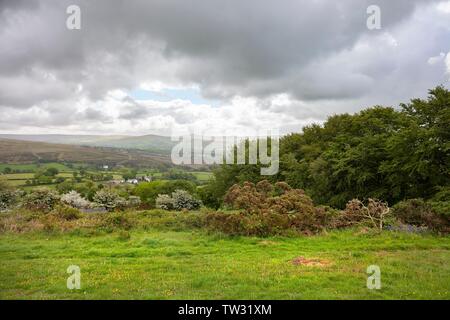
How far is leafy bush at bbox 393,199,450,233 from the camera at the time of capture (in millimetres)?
16828

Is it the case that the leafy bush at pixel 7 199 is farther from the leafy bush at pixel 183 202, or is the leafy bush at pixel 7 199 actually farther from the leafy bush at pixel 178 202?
the leafy bush at pixel 183 202

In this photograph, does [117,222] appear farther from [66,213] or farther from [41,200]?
[41,200]

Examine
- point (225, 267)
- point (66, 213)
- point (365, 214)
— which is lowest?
point (66, 213)

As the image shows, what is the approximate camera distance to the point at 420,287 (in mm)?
8688

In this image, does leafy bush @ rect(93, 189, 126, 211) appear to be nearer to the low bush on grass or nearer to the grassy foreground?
the low bush on grass

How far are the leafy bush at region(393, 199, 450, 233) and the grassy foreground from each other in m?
2.10

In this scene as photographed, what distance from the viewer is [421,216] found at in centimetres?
1772

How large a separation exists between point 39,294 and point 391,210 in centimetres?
1699

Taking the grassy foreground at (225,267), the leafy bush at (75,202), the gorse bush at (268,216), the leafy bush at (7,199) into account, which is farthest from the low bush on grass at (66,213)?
the gorse bush at (268,216)

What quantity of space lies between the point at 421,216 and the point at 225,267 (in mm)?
12096

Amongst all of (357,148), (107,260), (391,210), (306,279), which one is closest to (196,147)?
(357,148)

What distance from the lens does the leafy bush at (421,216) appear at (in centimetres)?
1683

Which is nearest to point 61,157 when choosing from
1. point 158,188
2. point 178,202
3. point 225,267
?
point 158,188
